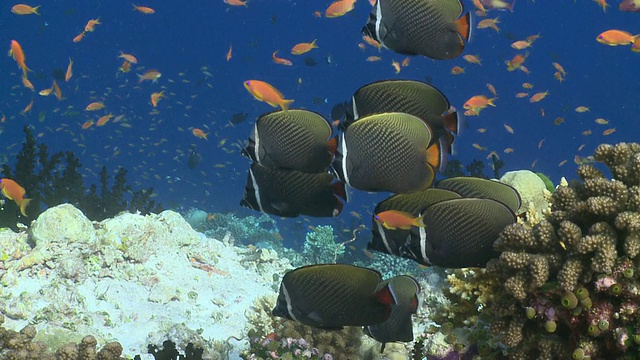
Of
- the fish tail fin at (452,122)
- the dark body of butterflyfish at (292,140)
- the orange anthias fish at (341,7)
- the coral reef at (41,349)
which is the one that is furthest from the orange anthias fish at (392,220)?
the orange anthias fish at (341,7)

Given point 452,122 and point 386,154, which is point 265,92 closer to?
point 452,122

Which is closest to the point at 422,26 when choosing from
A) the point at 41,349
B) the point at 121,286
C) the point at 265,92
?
the point at 41,349

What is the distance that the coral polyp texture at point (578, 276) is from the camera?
254cm

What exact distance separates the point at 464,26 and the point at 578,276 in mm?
1679

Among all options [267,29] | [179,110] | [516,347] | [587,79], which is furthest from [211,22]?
[516,347]

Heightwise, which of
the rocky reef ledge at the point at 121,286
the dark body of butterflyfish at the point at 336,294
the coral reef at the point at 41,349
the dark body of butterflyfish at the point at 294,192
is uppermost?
the dark body of butterflyfish at the point at 294,192

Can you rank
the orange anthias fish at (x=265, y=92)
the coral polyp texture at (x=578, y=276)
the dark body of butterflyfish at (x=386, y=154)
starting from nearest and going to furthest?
the coral polyp texture at (x=578, y=276) → the dark body of butterflyfish at (x=386, y=154) → the orange anthias fish at (x=265, y=92)

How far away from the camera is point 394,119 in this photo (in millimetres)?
2670

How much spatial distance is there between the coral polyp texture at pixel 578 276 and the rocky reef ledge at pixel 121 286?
3853 mm

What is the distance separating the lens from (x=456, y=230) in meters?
2.69

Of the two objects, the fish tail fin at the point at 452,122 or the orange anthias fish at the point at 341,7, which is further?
the orange anthias fish at the point at 341,7

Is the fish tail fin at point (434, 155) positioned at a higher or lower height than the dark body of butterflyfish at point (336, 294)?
higher

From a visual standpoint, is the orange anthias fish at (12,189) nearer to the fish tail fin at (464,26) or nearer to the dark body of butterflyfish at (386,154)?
the dark body of butterflyfish at (386,154)

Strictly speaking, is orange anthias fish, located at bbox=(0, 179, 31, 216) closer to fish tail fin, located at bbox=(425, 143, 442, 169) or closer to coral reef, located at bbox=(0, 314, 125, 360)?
coral reef, located at bbox=(0, 314, 125, 360)
